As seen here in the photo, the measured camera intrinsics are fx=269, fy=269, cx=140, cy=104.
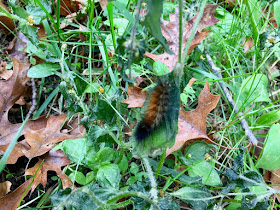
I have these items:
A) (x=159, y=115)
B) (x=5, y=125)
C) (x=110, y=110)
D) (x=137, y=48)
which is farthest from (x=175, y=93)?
(x=5, y=125)

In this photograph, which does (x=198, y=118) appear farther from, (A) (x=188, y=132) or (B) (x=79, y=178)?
(B) (x=79, y=178)

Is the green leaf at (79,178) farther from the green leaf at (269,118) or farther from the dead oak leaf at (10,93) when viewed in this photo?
the green leaf at (269,118)

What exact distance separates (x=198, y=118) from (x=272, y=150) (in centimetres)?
53

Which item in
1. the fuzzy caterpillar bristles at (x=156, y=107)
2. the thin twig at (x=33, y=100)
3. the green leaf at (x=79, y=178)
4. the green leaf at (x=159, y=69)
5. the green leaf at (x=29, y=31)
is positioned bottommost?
the green leaf at (x=79, y=178)

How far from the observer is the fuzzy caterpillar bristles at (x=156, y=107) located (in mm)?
1106

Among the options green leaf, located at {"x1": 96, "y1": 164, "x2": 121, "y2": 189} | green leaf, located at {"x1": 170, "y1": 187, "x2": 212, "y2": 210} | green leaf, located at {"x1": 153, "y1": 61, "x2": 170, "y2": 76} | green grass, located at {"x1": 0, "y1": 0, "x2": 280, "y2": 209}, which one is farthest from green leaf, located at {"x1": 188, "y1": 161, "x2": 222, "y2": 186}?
green leaf, located at {"x1": 153, "y1": 61, "x2": 170, "y2": 76}

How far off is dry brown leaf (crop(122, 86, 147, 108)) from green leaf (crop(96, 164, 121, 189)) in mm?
460

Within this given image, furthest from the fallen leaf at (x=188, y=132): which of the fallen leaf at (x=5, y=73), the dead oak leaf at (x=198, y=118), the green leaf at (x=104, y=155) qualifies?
the fallen leaf at (x=5, y=73)

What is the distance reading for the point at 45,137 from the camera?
6.55 ft

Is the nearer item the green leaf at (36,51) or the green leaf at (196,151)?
the green leaf at (196,151)

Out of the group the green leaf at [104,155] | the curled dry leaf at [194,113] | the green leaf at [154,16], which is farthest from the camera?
the curled dry leaf at [194,113]

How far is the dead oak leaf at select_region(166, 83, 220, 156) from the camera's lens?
1.86 metres

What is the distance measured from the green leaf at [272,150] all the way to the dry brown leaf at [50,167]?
1.33 metres

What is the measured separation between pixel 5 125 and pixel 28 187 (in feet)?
1.89
